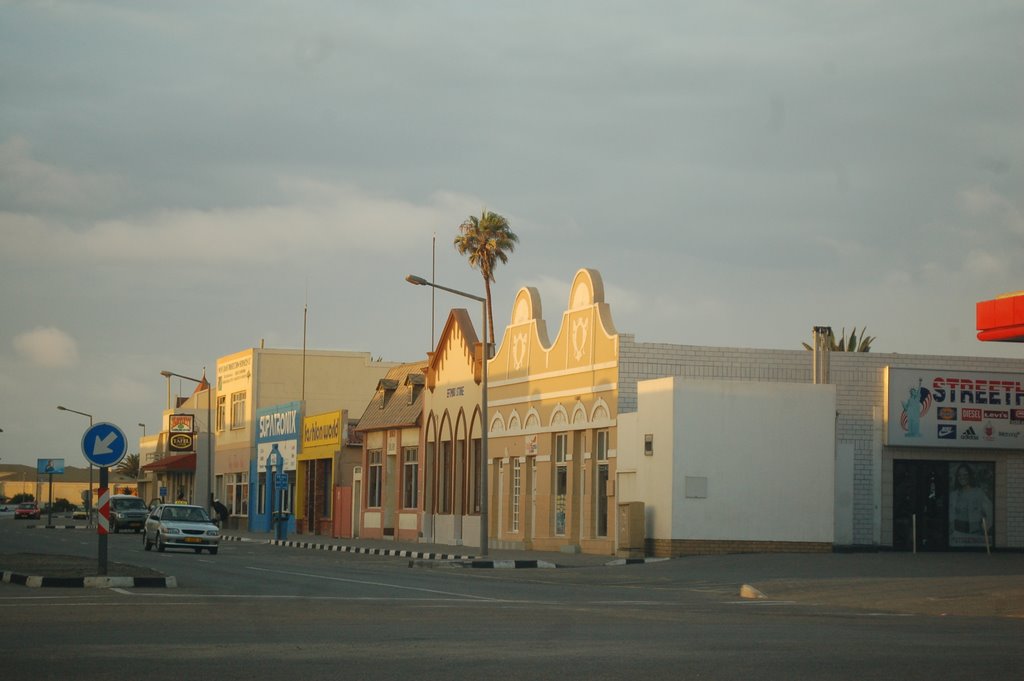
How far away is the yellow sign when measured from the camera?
61.6 metres

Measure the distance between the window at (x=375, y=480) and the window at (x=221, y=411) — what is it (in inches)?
1023

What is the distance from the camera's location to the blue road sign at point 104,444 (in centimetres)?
2238

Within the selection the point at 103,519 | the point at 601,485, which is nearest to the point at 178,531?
the point at 601,485

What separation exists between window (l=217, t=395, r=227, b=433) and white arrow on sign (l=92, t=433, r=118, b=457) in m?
60.7

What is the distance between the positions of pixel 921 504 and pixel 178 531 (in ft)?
68.7

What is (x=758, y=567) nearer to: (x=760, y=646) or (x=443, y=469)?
(x=760, y=646)

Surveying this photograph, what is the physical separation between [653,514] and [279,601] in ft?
57.3

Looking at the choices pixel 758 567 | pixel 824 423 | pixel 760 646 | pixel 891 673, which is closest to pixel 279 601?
pixel 760 646

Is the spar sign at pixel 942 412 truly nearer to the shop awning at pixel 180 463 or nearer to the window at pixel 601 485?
the window at pixel 601 485

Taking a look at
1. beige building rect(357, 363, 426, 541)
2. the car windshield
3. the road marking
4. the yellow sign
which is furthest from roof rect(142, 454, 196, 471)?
the road marking

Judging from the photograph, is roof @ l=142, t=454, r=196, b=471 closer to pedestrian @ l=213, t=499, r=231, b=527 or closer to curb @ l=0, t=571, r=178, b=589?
pedestrian @ l=213, t=499, r=231, b=527

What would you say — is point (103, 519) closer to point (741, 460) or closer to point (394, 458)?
point (741, 460)

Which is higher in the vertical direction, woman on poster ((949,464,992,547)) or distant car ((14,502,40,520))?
woman on poster ((949,464,992,547))

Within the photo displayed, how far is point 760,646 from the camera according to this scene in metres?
13.6
